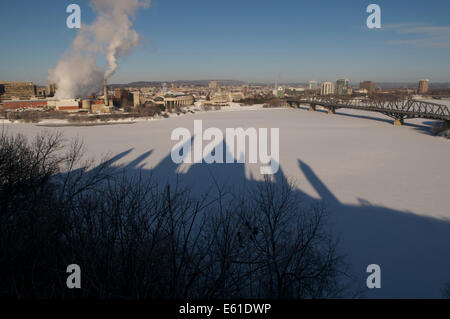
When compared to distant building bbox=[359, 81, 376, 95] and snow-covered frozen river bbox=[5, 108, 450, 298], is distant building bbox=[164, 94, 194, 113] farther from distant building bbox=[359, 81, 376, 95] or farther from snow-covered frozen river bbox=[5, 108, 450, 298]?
distant building bbox=[359, 81, 376, 95]

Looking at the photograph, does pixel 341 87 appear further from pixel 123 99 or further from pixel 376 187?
pixel 376 187

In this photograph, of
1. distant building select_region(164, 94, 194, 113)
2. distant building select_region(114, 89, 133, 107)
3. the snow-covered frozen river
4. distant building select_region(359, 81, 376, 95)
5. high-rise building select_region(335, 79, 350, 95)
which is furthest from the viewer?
distant building select_region(359, 81, 376, 95)

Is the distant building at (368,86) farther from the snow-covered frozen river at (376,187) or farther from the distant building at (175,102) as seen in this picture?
the snow-covered frozen river at (376,187)

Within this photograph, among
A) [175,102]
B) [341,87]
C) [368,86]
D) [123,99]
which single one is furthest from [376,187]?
[368,86]

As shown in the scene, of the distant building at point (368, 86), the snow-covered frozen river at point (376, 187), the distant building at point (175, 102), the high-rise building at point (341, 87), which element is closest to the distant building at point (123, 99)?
the distant building at point (175, 102)

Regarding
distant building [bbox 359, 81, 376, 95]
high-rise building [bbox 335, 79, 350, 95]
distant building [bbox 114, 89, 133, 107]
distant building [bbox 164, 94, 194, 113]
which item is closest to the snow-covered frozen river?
distant building [bbox 114, 89, 133, 107]

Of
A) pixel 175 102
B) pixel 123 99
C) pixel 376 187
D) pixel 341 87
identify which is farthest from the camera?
pixel 341 87
